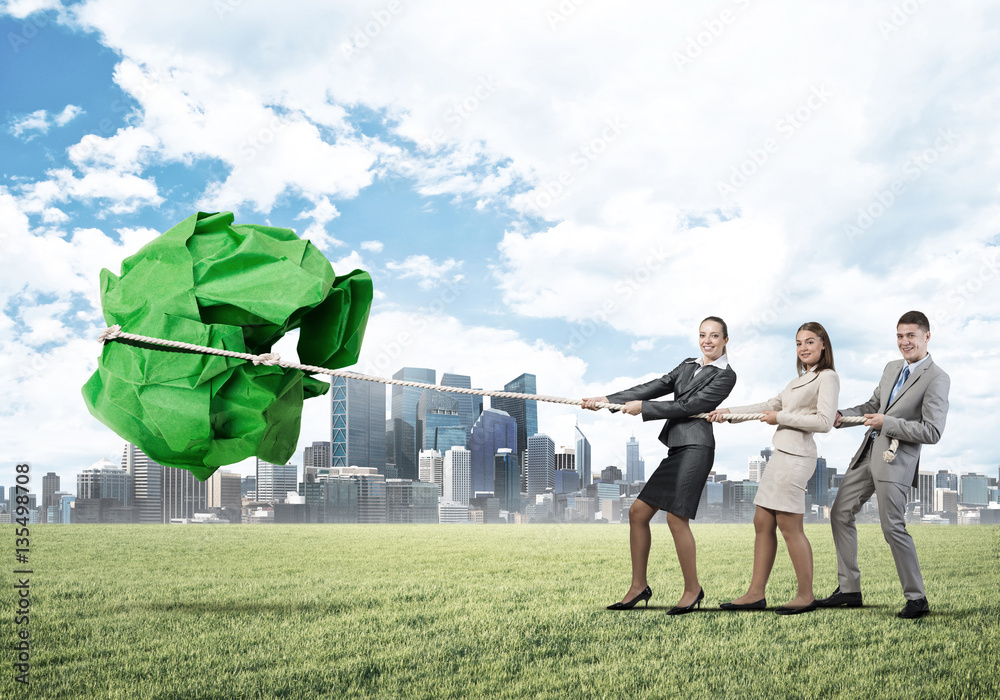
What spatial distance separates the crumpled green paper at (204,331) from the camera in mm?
3367

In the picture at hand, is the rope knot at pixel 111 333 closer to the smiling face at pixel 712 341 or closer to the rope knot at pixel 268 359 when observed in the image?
the rope knot at pixel 268 359

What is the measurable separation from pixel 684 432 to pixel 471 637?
1797 mm

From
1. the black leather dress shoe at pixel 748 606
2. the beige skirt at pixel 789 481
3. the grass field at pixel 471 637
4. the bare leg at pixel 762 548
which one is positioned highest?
the beige skirt at pixel 789 481

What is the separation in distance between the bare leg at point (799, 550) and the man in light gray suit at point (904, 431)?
27 centimetres

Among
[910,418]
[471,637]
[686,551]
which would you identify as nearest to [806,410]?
[910,418]

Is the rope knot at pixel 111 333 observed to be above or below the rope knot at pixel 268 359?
above

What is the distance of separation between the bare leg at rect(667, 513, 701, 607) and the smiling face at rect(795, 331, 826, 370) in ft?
4.18

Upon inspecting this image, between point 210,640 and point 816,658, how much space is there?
11.5 ft

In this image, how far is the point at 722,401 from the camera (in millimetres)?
4289

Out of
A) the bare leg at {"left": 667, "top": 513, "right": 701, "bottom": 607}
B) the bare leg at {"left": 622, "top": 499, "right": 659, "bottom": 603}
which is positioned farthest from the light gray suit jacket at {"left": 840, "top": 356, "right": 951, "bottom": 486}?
the bare leg at {"left": 622, "top": 499, "right": 659, "bottom": 603}

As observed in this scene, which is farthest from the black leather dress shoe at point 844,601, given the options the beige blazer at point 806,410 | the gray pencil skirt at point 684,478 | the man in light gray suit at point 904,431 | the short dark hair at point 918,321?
the short dark hair at point 918,321

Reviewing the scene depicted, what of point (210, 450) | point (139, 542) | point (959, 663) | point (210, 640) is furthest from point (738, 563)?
point (139, 542)

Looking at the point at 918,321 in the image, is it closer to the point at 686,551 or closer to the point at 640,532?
the point at 686,551

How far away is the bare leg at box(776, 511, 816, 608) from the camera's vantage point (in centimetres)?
443
